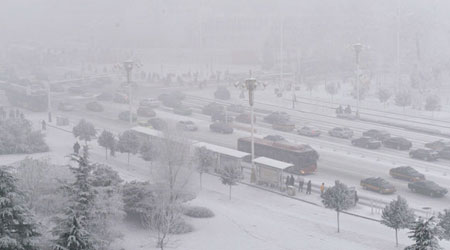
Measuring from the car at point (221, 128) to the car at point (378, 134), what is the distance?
9.55 m

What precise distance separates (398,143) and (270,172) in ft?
39.2

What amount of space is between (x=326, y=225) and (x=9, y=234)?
13457 millimetres

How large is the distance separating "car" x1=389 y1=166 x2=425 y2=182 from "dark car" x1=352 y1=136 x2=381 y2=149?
704 cm

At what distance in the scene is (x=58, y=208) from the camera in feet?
77.4

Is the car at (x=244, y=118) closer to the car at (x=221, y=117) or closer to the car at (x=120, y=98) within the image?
the car at (x=221, y=117)

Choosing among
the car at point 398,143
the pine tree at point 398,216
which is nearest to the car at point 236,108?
the car at point 398,143

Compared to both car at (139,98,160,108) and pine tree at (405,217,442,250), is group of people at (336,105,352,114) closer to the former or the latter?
car at (139,98,160,108)

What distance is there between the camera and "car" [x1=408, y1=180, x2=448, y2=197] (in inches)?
1225

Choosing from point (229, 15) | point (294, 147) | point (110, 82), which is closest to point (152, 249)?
point (294, 147)

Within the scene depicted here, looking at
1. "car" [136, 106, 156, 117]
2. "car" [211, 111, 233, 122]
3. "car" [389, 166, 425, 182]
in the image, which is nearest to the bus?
"car" [389, 166, 425, 182]

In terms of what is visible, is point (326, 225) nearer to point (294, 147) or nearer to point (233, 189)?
point (233, 189)

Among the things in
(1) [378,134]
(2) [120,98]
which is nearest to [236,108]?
(2) [120,98]

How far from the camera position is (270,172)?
33438mm

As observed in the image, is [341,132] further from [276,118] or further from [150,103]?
[150,103]
